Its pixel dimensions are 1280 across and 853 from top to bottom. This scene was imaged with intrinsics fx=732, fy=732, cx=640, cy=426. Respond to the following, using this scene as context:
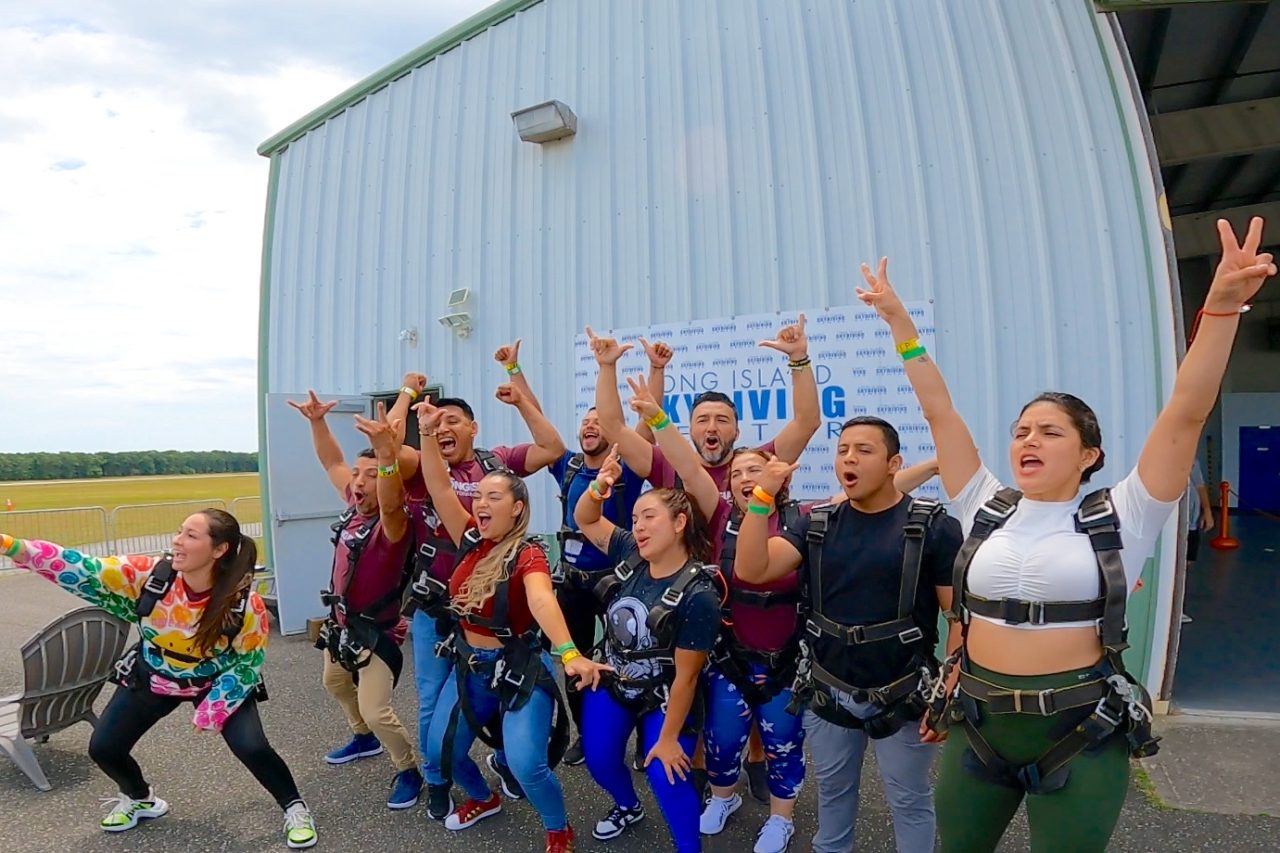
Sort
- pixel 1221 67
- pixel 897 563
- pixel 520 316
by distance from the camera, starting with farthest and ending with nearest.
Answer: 1. pixel 1221 67
2. pixel 520 316
3. pixel 897 563

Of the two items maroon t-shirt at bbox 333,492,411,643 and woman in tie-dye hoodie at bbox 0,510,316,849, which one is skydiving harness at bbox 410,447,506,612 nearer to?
maroon t-shirt at bbox 333,492,411,643

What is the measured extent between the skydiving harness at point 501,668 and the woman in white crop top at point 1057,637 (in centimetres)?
172

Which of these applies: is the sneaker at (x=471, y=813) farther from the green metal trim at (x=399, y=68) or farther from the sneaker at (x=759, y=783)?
the green metal trim at (x=399, y=68)

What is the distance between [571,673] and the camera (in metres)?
2.92

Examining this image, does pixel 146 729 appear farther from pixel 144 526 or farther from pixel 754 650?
pixel 144 526

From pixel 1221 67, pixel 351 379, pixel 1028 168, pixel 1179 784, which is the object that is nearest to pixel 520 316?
pixel 351 379

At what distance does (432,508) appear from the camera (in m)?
3.86

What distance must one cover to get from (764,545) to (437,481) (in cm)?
162

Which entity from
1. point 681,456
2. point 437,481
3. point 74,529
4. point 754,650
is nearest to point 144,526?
point 74,529

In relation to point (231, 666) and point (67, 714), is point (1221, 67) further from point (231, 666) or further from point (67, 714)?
point (67, 714)

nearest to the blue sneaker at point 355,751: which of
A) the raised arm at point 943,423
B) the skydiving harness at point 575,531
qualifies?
the skydiving harness at point 575,531

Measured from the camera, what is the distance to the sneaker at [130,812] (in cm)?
362

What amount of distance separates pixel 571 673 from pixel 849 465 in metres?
1.36

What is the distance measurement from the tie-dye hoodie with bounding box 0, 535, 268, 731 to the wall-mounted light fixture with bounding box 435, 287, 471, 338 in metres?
3.97
